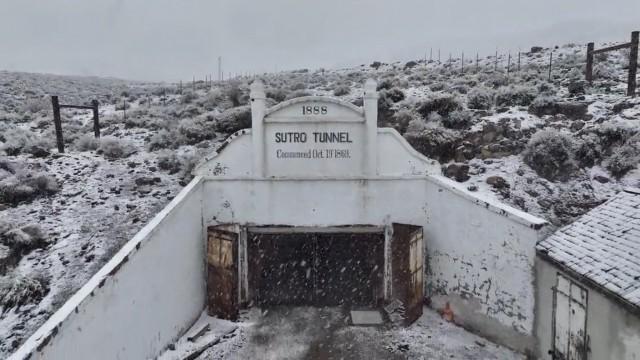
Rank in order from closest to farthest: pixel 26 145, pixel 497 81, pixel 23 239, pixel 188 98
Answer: pixel 23 239, pixel 26 145, pixel 497 81, pixel 188 98

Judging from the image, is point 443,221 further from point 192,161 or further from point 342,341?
point 192,161

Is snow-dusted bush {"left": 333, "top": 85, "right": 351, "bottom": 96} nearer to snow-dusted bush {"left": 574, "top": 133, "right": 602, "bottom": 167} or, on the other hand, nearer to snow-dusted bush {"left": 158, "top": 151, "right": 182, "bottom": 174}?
snow-dusted bush {"left": 158, "top": 151, "right": 182, "bottom": 174}

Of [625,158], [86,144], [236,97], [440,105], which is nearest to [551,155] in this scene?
[625,158]

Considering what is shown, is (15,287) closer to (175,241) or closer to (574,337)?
(175,241)

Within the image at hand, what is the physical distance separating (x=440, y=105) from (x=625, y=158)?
718 centimetres

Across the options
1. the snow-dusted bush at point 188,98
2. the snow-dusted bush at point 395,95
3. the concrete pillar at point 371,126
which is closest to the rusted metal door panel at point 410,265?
the concrete pillar at point 371,126

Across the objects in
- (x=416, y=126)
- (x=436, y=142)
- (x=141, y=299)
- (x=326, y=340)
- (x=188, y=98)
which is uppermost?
(x=188, y=98)

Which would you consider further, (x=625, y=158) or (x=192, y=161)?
(x=192, y=161)

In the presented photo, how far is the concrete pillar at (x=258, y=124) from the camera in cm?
1235

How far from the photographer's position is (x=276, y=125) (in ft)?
41.4

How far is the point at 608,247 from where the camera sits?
8727mm

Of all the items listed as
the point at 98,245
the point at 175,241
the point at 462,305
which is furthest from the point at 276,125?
the point at 462,305

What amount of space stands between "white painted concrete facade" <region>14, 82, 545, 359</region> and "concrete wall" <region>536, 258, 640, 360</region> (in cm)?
34

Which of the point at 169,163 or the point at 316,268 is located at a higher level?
the point at 169,163
